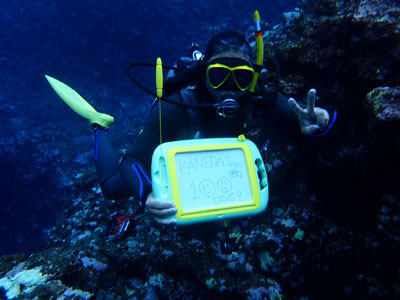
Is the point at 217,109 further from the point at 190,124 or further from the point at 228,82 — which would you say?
the point at 190,124

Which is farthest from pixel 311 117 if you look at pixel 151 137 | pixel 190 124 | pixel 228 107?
pixel 151 137

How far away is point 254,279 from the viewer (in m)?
2.34

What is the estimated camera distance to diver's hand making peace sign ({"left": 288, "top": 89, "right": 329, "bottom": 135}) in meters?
1.95

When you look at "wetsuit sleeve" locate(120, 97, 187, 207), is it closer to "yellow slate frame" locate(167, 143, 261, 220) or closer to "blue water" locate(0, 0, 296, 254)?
"yellow slate frame" locate(167, 143, 261, 220)

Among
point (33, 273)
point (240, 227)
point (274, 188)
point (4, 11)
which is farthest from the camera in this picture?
point (4, 11)

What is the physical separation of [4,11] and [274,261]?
57.7 ft

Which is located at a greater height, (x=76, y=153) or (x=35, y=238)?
(x=76, y=153)

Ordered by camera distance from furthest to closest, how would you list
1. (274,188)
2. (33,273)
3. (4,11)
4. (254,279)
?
(4,11)
(274,188)
(254,279)
(33,273)

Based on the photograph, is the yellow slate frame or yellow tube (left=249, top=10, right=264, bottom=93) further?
yellow tube (left=249, top=10, right=264, bottom=93)

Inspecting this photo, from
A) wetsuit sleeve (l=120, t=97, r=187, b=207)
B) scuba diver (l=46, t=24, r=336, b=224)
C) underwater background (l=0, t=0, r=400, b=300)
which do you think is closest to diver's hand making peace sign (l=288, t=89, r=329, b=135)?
scuba diver (l=46, t=24, r=336, b=224)

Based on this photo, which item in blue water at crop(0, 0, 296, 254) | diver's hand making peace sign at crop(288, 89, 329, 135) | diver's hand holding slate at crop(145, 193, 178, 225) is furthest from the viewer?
blue water at crop(0, 0, 296, 254)

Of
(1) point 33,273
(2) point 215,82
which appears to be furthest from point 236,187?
(1) point 33,273

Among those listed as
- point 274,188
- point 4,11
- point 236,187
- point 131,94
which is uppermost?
point 4,11

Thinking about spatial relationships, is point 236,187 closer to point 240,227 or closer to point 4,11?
point 240,227
